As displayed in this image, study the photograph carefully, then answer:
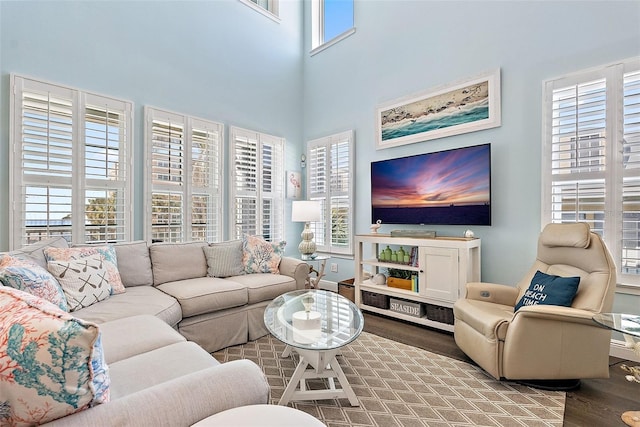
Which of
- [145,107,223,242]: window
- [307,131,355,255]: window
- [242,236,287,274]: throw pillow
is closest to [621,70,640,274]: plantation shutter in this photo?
[307,131,355,255]: window

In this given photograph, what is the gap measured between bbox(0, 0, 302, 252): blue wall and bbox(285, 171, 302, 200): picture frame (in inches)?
5.3

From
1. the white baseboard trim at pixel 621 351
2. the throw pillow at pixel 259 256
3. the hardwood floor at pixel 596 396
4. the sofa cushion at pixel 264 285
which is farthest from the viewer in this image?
the throw pillow at pixel 259 256

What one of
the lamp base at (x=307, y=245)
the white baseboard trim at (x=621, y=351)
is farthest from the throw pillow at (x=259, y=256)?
the white baseboard trim at (x=621, y=351)

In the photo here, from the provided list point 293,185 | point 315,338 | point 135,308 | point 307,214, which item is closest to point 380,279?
point 307,214

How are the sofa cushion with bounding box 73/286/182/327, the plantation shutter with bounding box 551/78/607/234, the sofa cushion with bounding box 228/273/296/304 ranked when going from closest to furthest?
the sofa cushion with bounding box 73/286/182/327 < the plantation shutter with bounding box 551/78/607/234 < the sofa cushion with bounding box 228/273/296/304

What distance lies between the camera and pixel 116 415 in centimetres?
81

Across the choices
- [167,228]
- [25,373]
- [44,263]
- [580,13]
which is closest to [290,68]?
[167,228]

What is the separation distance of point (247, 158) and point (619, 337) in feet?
13.6

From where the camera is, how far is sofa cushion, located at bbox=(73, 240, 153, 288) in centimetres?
257

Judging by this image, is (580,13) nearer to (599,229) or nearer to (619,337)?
(599,229)

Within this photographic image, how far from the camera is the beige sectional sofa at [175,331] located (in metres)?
0.89

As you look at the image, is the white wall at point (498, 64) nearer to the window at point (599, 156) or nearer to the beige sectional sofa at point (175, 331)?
the window at point (599, 156)

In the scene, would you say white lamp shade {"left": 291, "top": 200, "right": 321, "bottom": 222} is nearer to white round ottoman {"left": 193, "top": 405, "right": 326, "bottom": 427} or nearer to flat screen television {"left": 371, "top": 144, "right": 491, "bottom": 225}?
flat screen television {"left": 371, "top": 144, "right": 491, "bottom": 225}

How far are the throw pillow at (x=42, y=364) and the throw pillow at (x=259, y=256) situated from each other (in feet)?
7.77
